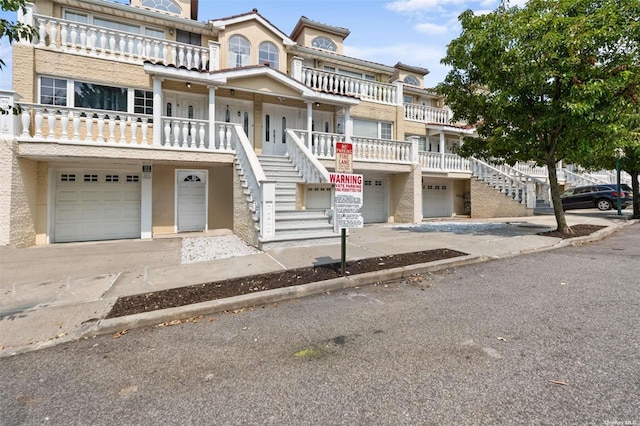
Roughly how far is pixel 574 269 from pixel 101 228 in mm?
14148

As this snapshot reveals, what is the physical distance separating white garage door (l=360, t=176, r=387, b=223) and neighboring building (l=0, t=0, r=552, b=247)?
7cm

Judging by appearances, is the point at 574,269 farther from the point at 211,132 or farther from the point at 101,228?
the point at 101,228

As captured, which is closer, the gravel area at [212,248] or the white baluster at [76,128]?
the gravel area at [212,248]

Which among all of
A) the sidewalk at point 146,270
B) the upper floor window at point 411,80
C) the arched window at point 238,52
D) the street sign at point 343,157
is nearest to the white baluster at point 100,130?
the sidewalk at point 146,270

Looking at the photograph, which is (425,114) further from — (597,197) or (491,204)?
(597,197)

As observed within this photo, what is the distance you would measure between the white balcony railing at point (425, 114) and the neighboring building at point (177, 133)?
1244 millimetres

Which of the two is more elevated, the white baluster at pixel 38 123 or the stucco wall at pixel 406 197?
the white baluster at pixel 38 123

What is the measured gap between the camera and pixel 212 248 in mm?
8742

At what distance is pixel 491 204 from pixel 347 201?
13.9m

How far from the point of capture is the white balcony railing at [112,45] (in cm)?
1021

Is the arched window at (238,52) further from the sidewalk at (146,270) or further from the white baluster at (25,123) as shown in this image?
the sidewalk at (146,270)

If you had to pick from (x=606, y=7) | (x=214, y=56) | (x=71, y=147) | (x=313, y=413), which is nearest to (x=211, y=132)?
(x=214, y=56)

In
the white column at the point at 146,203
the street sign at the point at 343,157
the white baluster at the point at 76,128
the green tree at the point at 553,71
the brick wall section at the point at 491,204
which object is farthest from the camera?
the brick wall section at the point at 491,204

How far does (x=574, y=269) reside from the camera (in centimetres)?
614
